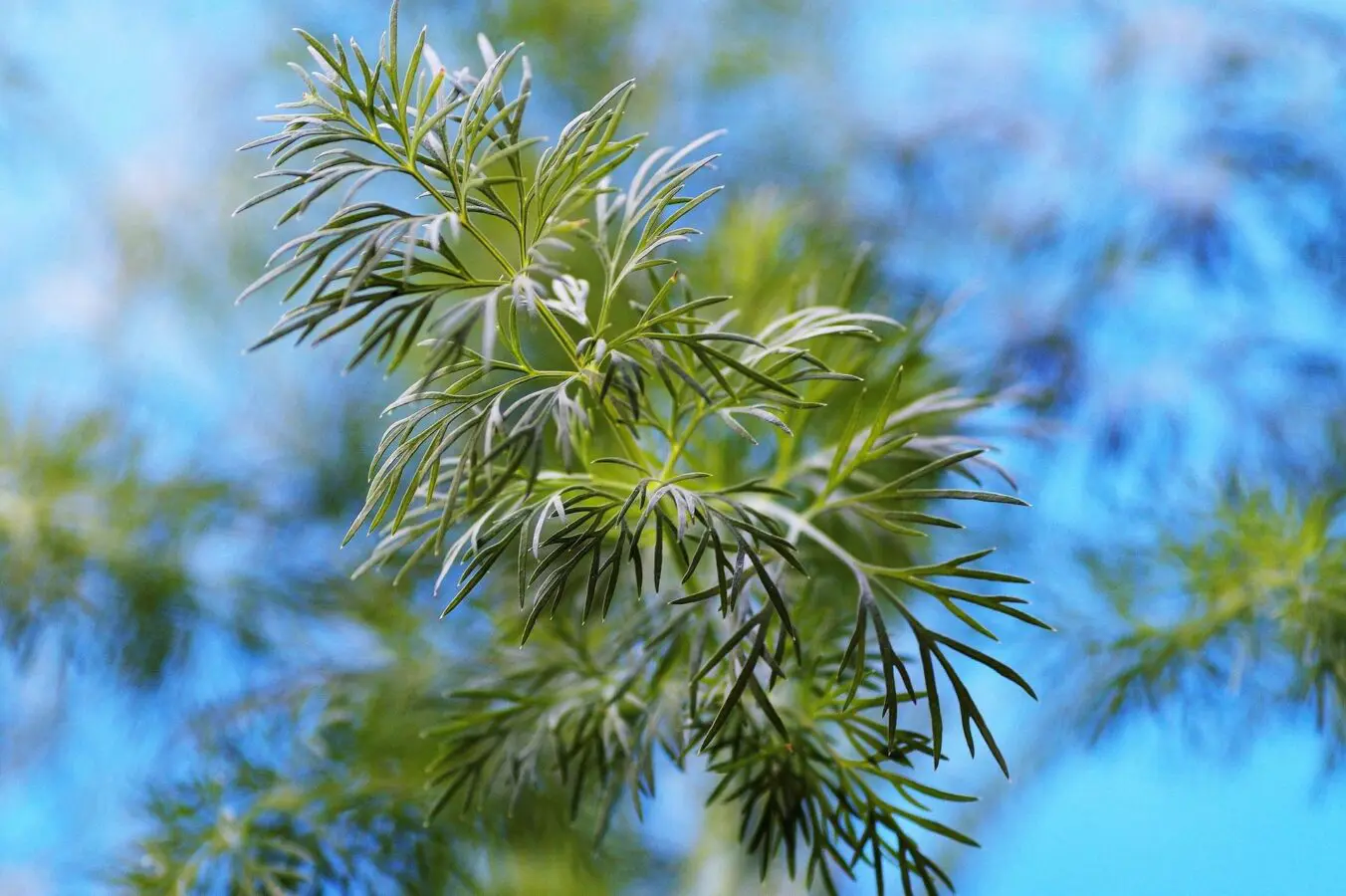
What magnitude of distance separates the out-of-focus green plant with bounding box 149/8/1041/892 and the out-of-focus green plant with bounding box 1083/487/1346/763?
200 millimetres

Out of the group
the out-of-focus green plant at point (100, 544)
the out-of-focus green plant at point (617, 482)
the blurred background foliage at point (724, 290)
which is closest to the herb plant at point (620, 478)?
the out-of-focus green plant at point (617, 482)

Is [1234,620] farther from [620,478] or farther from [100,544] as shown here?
[100,544]

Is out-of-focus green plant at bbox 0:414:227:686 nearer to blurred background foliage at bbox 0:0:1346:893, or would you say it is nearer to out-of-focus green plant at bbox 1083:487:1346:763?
blurred background foliage at bbox 0:0:1346:893

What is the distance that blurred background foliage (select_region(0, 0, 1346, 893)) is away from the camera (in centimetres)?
70

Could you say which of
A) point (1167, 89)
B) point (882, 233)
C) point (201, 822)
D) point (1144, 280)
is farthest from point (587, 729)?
point (1167, 89)

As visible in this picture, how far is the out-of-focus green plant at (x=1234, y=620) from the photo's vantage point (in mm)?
626

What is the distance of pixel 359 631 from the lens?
870 millimetres

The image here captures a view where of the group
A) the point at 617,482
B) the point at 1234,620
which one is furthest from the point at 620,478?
the point at 1234,620

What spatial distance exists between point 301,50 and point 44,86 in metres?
0.25

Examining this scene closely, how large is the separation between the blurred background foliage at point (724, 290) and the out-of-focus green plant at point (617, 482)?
13cm

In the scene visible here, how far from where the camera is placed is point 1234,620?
0.69 m

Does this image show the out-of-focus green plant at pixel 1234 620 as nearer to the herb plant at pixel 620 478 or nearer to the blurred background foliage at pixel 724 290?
the blurred background foliage at pixel 724 290

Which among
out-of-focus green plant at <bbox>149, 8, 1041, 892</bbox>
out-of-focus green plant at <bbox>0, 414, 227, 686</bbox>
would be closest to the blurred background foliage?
out-of-focus green plant at <bbox>0, 414, 227, 686</bbox>

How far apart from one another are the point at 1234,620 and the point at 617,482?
1.34 ft
